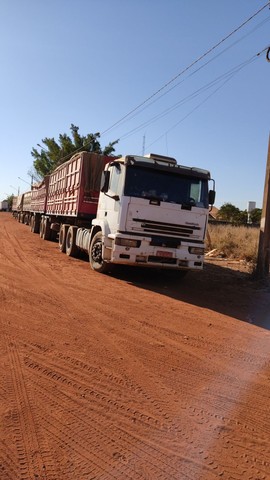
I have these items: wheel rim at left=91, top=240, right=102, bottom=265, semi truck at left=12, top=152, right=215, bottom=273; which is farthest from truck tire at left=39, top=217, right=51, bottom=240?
semi truck at left=12, top=152, right=215, bottom=273

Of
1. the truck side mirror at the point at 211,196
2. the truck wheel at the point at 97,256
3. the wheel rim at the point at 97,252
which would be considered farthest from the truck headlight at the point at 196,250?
the wheel rim at the point at 97,252

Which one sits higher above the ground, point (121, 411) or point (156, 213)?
point (156, 213)

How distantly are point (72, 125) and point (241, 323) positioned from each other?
148 ft

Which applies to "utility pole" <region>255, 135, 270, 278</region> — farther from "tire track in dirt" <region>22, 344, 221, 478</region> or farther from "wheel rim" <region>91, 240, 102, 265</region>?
"tire track in dirt" <region>22, 344, 221, 478</region>

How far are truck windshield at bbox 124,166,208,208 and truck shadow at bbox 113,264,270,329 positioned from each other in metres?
2.13

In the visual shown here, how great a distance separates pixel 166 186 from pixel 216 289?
2915 millimetres

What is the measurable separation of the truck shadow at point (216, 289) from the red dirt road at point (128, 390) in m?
0.33

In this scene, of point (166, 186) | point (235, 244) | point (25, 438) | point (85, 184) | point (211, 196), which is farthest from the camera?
point (235, 244)

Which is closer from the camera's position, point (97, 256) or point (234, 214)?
point (97, 256)

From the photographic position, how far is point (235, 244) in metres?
20.3

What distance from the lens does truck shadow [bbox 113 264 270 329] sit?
833cm

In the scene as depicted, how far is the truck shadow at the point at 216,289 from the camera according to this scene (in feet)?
27.3

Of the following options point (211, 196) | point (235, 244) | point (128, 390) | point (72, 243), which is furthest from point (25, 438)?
point (235, 244)

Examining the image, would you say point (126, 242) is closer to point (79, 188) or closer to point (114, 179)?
point (114, 179)
